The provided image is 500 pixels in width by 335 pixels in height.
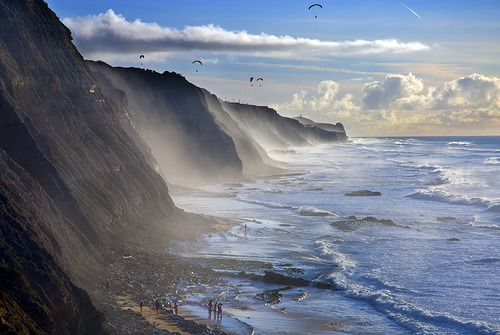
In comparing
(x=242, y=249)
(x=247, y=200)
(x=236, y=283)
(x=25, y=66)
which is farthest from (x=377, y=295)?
(x=247, y=200)

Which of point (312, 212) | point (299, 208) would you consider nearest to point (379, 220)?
point (312, 212)

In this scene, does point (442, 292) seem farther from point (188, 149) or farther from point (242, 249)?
point (188, 149)

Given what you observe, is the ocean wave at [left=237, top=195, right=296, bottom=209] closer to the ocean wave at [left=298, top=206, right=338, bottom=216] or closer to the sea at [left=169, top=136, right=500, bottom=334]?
the sea at [left=169, top=136, right=500, bottom=334]

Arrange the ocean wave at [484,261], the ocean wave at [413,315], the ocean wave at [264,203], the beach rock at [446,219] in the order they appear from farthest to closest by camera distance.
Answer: the ocean wave at [264,203] → the beach rock at [446,219] → the ocean wave at [484,261] → the ocean wave at [413,315]

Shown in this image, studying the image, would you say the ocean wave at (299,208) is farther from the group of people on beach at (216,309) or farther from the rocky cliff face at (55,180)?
the group of people on beach at (216,309)

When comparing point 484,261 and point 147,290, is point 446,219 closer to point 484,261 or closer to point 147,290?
point 484,261

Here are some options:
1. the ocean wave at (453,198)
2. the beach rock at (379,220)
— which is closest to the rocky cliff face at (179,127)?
the ocean wave at (453,198)

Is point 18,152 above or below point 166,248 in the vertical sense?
above
